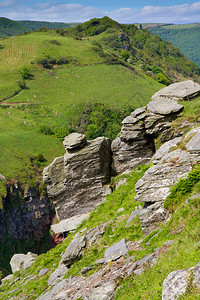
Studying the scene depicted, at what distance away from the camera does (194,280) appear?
6.16m

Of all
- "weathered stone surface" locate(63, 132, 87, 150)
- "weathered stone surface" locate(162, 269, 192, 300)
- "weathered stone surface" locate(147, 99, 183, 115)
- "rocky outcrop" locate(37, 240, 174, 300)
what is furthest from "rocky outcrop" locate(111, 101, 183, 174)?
"weathered stone surface" locate(162, 269, 192, 300)

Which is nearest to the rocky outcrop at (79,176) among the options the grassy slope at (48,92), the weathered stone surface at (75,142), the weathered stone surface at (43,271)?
the weathered stone surface at (75,142)

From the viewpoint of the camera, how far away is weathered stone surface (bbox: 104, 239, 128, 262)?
1182 cm

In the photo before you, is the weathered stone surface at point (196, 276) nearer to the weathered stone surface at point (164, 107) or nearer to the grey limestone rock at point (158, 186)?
the grey limestone rock at point (158, 186)

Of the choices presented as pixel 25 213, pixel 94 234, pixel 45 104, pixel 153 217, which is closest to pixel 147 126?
pixel 94 234

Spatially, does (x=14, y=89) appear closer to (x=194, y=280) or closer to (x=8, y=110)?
(x=8, y=110)

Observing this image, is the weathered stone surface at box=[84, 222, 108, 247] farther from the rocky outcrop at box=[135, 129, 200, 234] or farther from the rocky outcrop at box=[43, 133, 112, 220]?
the rocky outcrop at box=[43, 133, 112, 220]

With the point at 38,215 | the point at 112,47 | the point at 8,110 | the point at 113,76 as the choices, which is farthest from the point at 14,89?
the point at 112,47

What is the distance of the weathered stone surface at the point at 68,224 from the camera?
86.1 ft

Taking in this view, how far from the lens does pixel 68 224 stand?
2711 cm

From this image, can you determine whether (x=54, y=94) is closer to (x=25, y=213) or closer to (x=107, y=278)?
(x=25, y=213)

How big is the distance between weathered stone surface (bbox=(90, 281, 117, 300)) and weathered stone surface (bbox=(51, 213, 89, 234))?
1646cm

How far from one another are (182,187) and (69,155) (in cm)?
1696

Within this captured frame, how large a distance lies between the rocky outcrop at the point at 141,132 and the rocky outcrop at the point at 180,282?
18095mm
